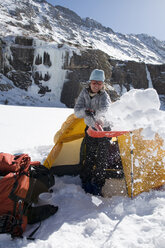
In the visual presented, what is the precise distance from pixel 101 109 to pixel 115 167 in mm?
908

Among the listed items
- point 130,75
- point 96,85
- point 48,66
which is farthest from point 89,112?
point 130,75

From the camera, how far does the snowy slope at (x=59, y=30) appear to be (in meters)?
27.6

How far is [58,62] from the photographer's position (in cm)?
1933

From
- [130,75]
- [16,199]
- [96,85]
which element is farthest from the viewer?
[130,75]

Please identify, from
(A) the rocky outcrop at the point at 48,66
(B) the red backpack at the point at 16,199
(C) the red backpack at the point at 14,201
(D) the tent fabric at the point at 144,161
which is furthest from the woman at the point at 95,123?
(A) the rocky outcrop at the point at 48,66

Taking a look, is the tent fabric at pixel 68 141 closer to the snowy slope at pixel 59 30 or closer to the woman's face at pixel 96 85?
the woman's face at pixel 96 85

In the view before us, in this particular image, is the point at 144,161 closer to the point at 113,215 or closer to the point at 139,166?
the point at 139,166

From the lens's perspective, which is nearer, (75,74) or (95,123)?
(95,123)

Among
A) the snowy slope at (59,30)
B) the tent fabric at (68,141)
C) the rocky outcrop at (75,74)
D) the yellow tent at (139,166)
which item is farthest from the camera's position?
the snowy slope at (59,30)

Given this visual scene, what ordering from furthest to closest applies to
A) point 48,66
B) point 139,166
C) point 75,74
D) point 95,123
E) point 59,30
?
point 59,30
point 75,74
point 48,66
point 95,123
point 139,166

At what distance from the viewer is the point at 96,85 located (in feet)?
8.11

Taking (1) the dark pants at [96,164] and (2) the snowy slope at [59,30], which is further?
(2) the snowy slope at [59,30]

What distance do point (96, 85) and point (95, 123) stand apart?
56 centimetres

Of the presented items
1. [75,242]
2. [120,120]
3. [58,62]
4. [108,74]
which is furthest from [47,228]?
[108,74]
